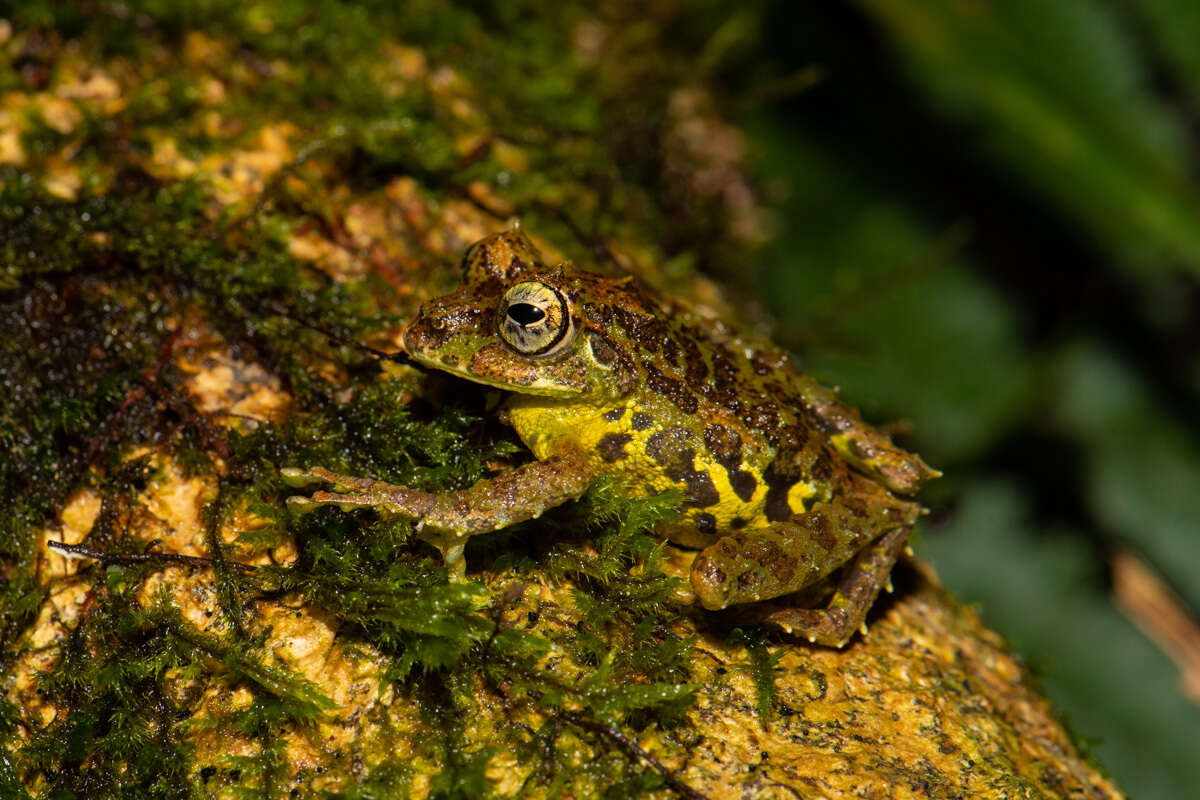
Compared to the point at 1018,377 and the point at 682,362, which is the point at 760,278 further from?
the point at 682,362

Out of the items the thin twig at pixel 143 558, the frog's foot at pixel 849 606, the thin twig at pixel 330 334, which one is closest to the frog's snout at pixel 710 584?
the frog's foot at pixel 849 606

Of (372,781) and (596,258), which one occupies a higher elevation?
(596,258)

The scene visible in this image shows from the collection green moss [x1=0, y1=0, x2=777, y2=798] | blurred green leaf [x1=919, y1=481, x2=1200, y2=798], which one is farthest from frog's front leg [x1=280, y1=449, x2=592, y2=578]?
blurred green leaf [x1=919, y1=481, x2=1200, y2=798]

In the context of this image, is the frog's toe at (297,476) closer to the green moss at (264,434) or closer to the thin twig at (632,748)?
the green moss at (264,434)

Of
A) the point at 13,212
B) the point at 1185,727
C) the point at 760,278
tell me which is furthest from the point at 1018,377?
the point at 13,212

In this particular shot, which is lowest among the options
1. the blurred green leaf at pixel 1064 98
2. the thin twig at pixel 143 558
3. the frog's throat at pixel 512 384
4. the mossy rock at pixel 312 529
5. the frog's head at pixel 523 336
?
the thin twig at pixel 143 558

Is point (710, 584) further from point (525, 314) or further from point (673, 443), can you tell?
point (525, 314)

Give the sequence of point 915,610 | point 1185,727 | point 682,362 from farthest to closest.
A: point 1185,727, point 915,610, point 682,362
